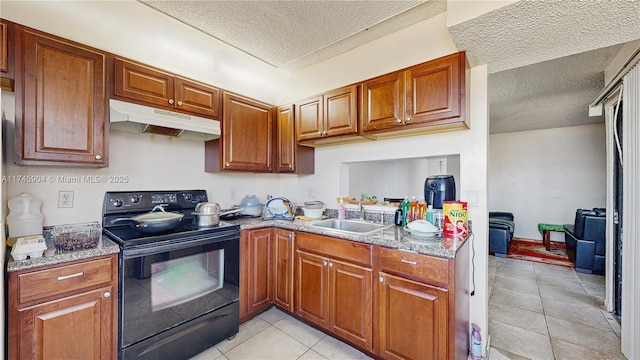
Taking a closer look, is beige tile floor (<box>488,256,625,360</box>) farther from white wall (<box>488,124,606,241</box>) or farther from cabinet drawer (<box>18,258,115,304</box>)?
cabinet drawer (<box>18,258,115,304</box>)

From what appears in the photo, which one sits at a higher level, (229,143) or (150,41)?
(150,41)

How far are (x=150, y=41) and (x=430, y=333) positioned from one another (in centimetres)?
289

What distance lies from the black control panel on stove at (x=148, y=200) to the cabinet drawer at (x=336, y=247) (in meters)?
1.05

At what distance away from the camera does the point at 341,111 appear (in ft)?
7.54

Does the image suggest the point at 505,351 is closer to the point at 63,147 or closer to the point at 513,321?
the point at 513,321

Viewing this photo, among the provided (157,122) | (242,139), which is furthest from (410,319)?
(157,122)

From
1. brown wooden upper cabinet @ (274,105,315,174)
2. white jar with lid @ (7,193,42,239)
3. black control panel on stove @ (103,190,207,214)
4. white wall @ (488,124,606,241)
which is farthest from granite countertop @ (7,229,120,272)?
white wall @ (488,124,606,241)

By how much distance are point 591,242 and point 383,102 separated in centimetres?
391

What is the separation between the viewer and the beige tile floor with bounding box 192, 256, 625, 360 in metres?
1.88

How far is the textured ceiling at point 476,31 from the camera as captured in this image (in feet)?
4.39

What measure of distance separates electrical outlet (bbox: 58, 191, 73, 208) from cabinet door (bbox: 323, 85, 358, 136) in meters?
1.99

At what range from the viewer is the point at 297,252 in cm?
218

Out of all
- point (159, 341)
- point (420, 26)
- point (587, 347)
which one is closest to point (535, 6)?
point (420, 26)

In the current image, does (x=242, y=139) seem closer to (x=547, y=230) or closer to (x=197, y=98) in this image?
(x=197, y=98)
